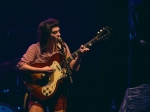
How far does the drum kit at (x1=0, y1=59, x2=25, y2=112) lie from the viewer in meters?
4.98

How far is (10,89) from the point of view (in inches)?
226

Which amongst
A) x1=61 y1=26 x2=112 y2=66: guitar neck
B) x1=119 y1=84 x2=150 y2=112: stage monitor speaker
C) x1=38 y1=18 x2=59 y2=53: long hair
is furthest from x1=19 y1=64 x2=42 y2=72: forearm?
x1=119 y1=84 x2=150 y2=112: stage monitor speaker

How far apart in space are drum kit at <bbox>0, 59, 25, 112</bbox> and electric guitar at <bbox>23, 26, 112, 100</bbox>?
4.01ft

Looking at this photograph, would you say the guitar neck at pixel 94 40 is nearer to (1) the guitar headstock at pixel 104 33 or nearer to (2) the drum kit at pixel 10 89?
(1) the guitar headstock at pixel 104 33

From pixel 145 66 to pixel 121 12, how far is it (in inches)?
49.3

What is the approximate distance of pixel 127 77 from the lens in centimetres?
589

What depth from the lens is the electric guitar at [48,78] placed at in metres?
3.86

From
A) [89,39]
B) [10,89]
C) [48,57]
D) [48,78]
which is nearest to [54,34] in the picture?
[48,57]

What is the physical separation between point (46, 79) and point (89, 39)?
Result: 2283 millimetres

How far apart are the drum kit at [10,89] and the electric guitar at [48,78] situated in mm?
1221

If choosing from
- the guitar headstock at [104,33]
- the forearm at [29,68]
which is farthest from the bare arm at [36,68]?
the guitar headstock at [104,33]

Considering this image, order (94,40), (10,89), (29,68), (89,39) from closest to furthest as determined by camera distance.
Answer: (29,68) → (94,40) → (10,89) → (89,39)

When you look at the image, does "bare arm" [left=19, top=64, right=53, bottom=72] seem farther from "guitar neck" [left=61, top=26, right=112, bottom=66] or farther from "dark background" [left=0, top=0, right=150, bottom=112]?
"dark background" [left=0, top=0, right=150, bottom=112]

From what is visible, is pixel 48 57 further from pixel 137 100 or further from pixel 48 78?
pixel 137 100
